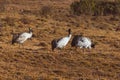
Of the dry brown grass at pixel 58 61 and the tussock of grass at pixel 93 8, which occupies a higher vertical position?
the dry brown grass at pixel 58 61

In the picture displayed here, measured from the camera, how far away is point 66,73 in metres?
13.6

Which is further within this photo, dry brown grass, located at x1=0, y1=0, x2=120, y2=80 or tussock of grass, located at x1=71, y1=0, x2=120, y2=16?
tussock of grass, located at x1=71, y1=0, x2=120, y2=16

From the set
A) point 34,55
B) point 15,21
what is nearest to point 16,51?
point 34,55

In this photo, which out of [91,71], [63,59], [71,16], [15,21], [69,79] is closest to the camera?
[69,79]

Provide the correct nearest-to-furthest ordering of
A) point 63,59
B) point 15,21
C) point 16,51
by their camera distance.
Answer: point 63,59, point 16,51, point 15,21

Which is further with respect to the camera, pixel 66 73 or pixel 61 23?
pixel 61 23

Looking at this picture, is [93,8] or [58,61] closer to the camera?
[58,61]

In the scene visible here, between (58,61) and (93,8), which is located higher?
(58,61)

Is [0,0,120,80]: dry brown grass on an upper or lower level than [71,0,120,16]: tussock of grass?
upper

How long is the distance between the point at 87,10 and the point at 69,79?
22.5 m

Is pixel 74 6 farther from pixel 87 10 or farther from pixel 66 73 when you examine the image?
pixel 66 73

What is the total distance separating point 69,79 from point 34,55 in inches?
129

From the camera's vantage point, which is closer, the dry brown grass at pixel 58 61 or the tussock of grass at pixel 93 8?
the dry brown grass at pixel 58 61

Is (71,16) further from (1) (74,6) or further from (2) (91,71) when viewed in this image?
(2) (91,71)
